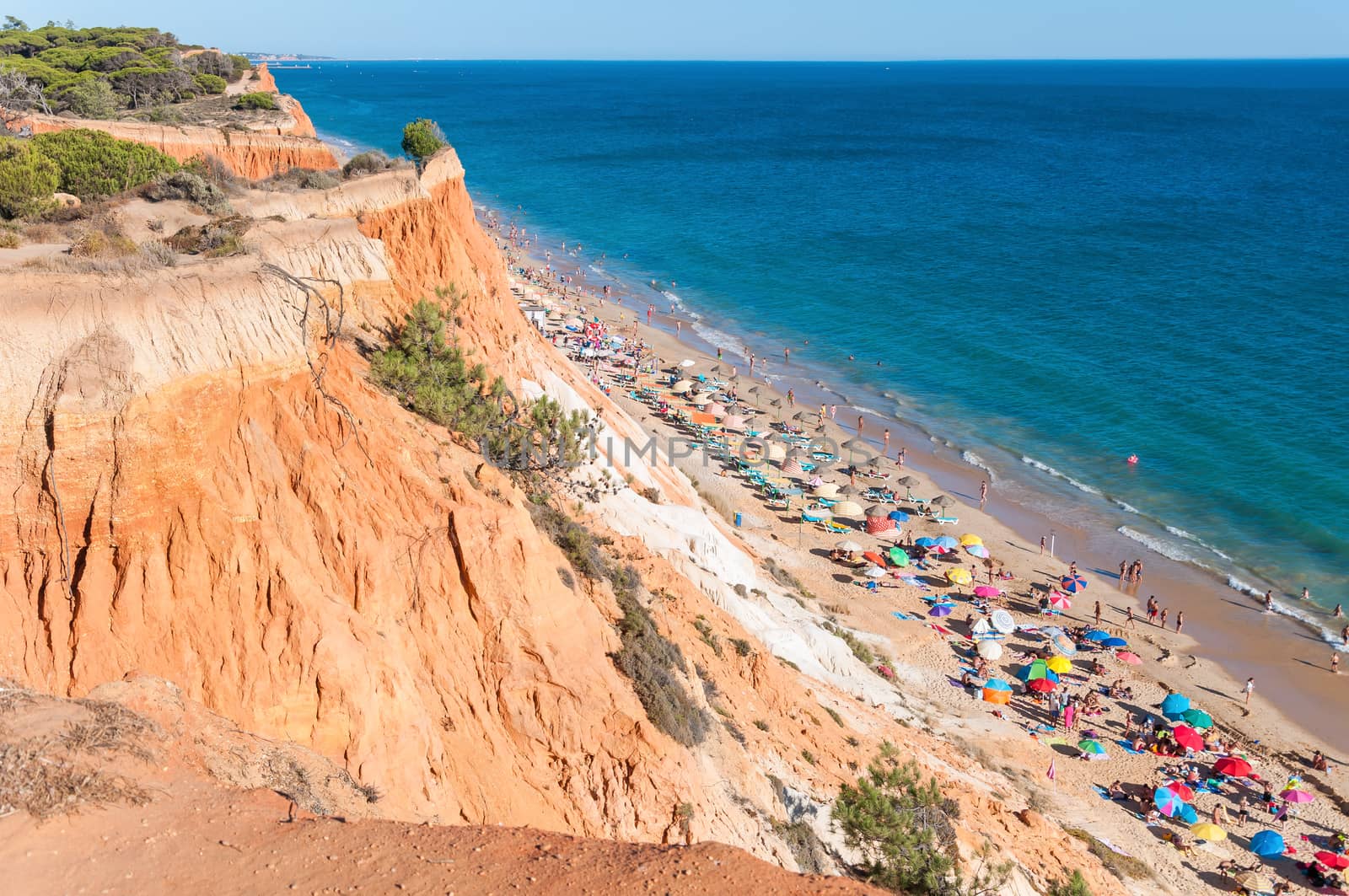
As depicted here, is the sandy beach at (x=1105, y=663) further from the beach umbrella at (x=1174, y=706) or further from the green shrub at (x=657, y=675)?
the green shrub at (x=657, y=675)

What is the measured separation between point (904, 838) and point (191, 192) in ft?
67.1

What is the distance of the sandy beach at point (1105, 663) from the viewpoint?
84.5ft

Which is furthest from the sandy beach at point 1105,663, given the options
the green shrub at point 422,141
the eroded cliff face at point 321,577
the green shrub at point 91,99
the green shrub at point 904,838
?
the green shrub at point 91,99

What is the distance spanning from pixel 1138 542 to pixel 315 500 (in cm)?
3532

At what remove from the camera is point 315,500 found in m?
13.9

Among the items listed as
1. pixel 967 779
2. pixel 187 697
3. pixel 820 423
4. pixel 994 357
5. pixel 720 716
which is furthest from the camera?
pixel 994 357

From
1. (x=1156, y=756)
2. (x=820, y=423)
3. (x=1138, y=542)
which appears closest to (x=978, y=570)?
(x=1138, y=542)

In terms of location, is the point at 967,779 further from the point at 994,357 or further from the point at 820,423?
the point at 994,357

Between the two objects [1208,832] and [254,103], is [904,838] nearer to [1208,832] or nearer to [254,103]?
[1208,832]

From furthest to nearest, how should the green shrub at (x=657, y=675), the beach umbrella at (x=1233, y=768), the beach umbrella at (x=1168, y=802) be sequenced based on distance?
the beach umbrella at (x=1233, y=768), the beach umbrella at (x=1168, y=802), the green shrub at (x=657, y=675)

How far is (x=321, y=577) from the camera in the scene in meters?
13.7

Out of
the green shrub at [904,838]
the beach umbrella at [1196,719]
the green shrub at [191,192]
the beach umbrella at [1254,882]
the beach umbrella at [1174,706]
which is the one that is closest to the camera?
the green shrub at [904,838]

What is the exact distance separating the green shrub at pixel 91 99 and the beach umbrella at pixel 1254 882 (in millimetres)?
49314

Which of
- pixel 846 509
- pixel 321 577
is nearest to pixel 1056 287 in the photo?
pixel 846 509
